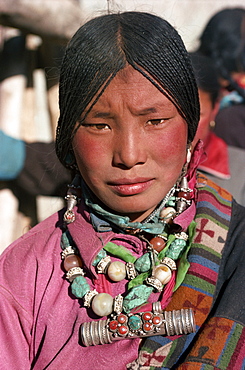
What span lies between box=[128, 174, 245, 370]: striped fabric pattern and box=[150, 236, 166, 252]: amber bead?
0.09 m

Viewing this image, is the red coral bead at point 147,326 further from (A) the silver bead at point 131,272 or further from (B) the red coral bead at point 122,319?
(A) the silver bead at point 131,272

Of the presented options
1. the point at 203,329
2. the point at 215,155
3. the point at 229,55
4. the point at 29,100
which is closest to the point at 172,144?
the point at 203,329

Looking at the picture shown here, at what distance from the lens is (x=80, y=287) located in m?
1.45

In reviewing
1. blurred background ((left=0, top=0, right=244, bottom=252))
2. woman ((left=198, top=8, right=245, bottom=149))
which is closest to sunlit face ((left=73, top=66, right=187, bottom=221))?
blurred background ((left=0, top=0, right=244, bottom=252))

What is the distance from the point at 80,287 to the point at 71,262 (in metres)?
0.09

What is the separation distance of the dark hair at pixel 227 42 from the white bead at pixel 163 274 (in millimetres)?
2775

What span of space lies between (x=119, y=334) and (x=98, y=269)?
21 centimetres

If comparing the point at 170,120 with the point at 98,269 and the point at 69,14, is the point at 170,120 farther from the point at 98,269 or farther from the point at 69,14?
the point at 69,14

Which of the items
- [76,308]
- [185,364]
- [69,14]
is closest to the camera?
[185,364]

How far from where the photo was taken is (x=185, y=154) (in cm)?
149

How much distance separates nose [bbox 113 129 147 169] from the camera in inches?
51.3

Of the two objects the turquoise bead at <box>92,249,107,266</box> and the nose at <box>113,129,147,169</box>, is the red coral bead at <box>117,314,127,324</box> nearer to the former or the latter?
the turquoise bead at <box>92,249,107,266</box>

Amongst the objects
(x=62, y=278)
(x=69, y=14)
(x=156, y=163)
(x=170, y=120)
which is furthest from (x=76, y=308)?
(x=69, y=14)

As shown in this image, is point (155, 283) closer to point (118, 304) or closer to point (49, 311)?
point (118, 304)
